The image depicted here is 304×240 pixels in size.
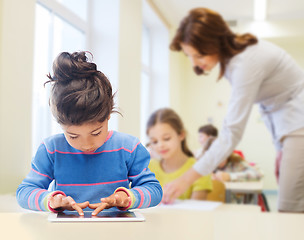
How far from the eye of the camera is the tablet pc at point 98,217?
29cm

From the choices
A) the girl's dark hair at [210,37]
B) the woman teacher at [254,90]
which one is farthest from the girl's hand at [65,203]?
the girl's dark hair at [210,37]

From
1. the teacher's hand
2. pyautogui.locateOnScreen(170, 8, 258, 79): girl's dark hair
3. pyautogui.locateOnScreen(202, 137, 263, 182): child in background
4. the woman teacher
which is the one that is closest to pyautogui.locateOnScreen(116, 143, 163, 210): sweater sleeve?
the teacher's hand

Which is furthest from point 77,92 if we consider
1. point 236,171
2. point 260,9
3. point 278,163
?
point 260,9

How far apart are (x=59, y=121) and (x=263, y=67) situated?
2.92ft

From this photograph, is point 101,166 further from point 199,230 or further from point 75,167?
point 199,230

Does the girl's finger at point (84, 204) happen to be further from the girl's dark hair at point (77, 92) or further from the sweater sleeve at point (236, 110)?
the sweater sleeve at point (236, 110)

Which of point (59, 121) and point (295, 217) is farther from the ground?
point (59, 121)

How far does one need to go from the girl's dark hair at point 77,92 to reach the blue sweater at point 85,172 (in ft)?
0.09

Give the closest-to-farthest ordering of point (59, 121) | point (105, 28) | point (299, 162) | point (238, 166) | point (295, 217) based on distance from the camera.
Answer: point (59, 121) < point (105, 28) < point (295, 217) < point (299, 162) < point (238, 166)

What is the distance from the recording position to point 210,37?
3.63 feet

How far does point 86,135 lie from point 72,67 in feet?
0.16

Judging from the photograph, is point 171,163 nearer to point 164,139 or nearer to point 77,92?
point 164,139

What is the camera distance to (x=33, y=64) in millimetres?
320

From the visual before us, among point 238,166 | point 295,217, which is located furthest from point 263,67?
point 238,166
